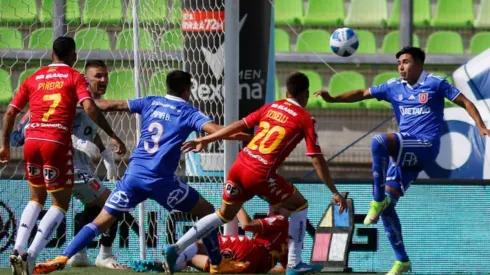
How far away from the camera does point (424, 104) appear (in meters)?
9.37

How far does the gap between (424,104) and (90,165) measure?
3.04 m

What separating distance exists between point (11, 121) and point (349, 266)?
337 cm

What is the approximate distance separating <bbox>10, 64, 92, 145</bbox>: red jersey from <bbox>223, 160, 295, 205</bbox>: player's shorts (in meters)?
1.29

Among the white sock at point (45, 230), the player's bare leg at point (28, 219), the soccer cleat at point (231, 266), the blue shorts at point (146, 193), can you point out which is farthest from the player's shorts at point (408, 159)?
the player's bare leg at point (28, 219)

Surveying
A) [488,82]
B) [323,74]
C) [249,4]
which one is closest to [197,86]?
[249,4]

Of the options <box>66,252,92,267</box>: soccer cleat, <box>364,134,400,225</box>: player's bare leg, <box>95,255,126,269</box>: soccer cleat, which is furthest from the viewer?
<box>66,252,92,267</box>: soccer cleat

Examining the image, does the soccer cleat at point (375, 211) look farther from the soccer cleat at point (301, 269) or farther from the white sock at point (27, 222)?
the white sock at point (27, 222)

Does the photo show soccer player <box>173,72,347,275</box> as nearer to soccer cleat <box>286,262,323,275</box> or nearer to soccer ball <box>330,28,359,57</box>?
soccer cleat <box>286,262,323,275</box>

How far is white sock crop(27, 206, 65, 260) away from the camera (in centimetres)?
838

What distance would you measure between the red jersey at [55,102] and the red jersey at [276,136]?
1351 mm

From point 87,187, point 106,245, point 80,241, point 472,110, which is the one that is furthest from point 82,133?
point 472,110

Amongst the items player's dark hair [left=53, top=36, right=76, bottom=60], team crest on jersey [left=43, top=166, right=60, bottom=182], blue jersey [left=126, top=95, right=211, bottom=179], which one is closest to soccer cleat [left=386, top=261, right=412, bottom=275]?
blue jersey [left=126, top=95, right=211, bottom=179]

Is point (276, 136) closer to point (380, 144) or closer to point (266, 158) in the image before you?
point (266, 158)

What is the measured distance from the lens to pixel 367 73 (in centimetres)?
1571
